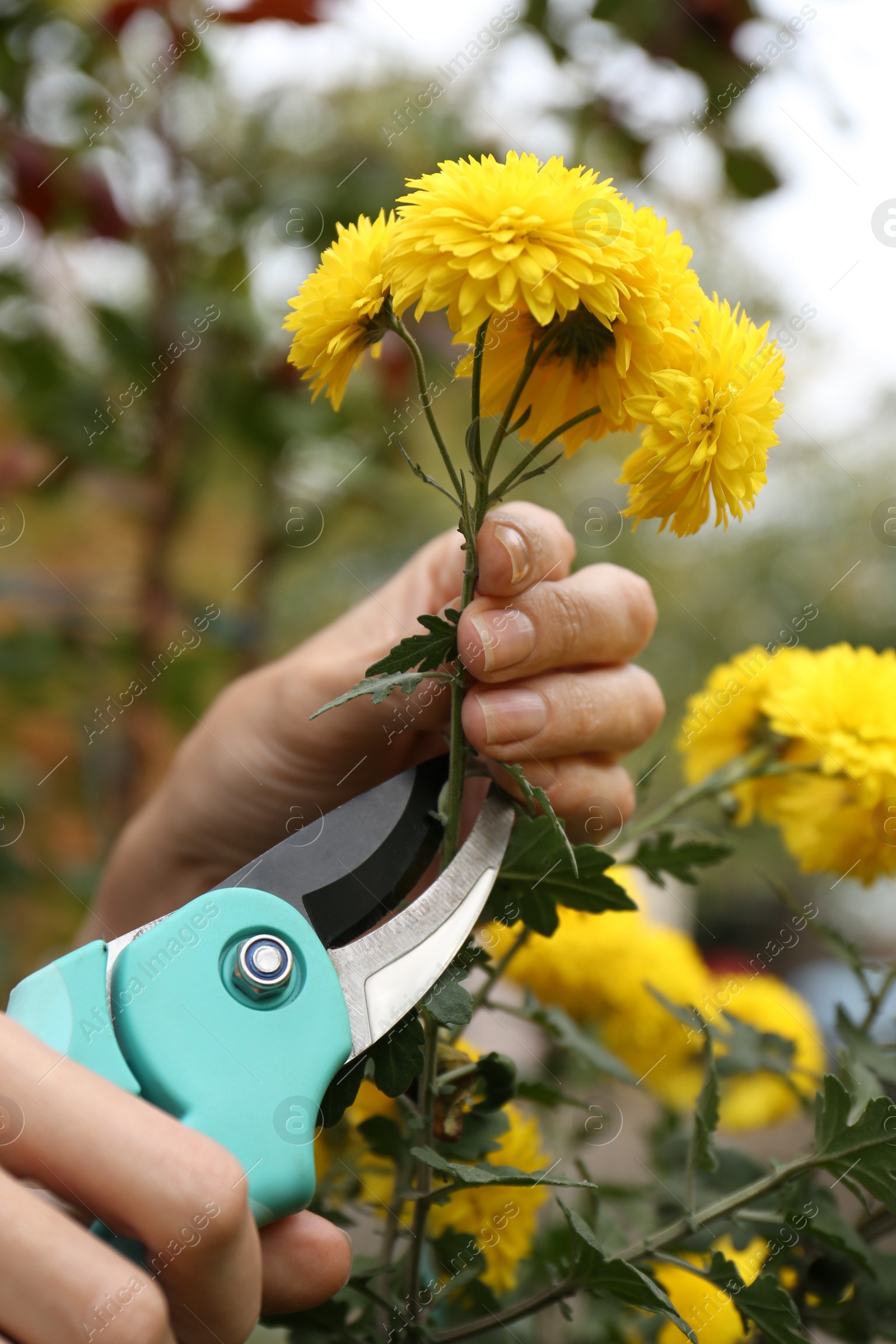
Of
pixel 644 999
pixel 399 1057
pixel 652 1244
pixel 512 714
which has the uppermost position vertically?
pixel 512 714

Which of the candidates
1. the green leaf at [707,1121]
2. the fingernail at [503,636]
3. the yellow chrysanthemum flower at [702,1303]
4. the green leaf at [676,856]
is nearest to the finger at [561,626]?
the fingernail at [503,636]

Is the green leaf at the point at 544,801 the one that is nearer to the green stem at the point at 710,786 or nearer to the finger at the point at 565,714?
the finger at the point at 565,714

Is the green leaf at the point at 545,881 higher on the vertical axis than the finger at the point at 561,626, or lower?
lower

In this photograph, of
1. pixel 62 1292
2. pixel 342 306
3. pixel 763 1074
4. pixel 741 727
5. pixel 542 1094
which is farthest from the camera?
pixel 763 1074

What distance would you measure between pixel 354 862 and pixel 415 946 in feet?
0.17

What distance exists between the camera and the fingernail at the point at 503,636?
41cm

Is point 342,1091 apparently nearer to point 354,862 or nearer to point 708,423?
point 354,862

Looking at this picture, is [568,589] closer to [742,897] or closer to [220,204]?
[220,204]

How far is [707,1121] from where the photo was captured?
45 cm

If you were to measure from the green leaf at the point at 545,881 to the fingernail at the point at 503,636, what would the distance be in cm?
7

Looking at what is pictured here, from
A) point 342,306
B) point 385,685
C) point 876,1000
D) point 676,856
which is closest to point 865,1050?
point 876,1000

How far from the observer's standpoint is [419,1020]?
1.32 feet

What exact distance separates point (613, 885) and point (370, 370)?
42.9 inches

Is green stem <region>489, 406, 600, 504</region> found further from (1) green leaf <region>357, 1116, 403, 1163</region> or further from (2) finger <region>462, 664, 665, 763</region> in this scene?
(1) green leaf <region>357, 1116, 403, 1163</region>
